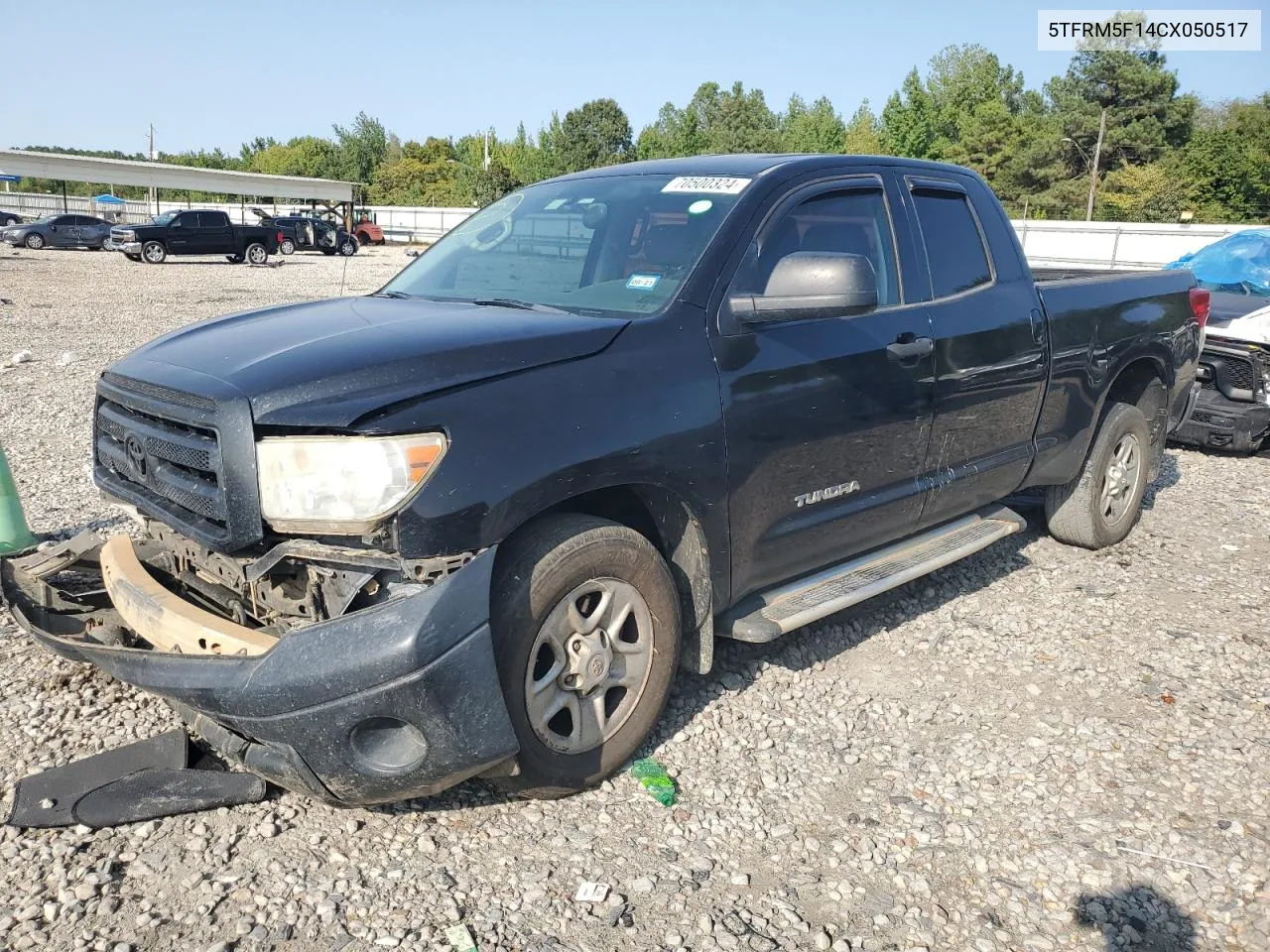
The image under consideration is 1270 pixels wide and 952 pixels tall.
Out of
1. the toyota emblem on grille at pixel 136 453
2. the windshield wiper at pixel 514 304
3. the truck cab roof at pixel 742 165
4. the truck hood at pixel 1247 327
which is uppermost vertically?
the truck cab roof at pixel 742 165

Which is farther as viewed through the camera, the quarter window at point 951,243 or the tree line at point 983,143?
the tree line at point 983,143

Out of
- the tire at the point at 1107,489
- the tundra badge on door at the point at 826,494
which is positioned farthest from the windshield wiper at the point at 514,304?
the tire at the point at 1107,489

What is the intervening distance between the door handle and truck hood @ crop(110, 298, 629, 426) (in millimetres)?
1298

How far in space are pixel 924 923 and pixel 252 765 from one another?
1.88 metres

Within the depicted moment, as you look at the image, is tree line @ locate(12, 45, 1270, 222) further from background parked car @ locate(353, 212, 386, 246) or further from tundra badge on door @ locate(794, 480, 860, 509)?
tundra badge on door @ locate(794, 480, 860, 509)

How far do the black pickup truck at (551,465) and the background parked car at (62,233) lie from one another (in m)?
37.5

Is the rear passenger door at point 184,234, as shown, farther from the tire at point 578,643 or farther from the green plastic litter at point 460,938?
the green plastic litter at point 460,938

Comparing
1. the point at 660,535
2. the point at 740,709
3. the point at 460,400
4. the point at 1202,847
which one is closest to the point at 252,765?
the point at 460,400

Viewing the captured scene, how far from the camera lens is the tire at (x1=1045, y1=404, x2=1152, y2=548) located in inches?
222

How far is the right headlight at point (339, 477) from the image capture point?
261 centimetres

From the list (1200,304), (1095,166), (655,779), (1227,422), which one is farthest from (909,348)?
(1095,166)

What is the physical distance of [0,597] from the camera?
358 centimetres

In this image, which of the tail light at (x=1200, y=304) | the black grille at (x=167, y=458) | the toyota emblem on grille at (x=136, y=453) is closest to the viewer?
the black grille at (x=167, y=458)

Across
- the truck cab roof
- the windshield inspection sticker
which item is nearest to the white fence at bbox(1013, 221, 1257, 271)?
the truck cab roof
